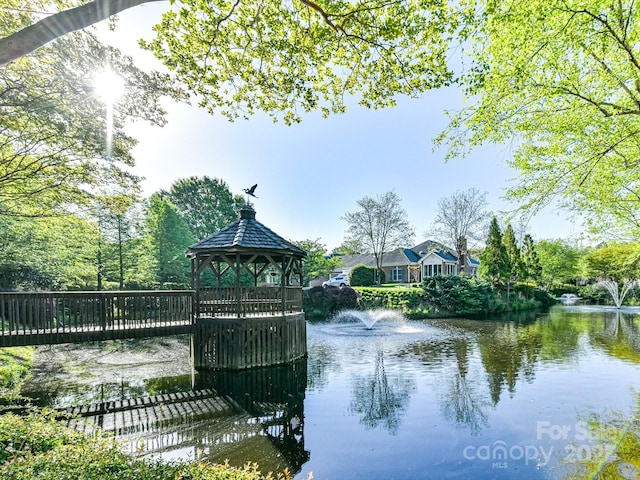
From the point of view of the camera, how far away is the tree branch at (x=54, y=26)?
3.11 meters

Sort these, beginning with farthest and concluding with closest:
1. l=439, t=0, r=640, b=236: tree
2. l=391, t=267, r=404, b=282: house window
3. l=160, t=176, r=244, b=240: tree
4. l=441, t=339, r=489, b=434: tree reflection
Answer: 1. l=391, t=267, r=404, b=282: house window
2. l=160, t=176, r=244, b=240: tree
3. l=441, t=339, r=489, b=434: tree reflection
4. l=439, t=0, r=640, b=236: tree

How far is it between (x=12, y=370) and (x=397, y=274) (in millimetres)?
37734

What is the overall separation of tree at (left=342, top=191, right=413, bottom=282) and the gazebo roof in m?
27.5

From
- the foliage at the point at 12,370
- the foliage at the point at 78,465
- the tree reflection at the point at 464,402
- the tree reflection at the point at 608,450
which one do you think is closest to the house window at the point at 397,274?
the tree reflection at the point at 464,402

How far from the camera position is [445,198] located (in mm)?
37000

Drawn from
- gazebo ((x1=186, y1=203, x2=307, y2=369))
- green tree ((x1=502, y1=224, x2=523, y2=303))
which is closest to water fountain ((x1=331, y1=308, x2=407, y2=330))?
gazebo ((x1=186, y1=203, x2=307, y2=369))

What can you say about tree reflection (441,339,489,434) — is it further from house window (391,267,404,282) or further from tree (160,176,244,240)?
house window (391,267,404,282)

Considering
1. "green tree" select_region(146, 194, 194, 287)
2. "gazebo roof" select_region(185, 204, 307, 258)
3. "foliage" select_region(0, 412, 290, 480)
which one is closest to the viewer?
"foliage" select_region(0, 412, 290, 480)

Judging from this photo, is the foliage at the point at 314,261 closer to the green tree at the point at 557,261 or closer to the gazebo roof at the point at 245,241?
the gazebo roof at the point at 245,241

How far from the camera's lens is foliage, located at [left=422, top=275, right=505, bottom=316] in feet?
81.3

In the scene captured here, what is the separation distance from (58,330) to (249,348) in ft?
16.1

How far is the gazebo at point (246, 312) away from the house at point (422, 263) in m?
28.3

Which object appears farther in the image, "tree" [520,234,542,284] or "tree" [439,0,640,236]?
"tree" [520,234,542,284]

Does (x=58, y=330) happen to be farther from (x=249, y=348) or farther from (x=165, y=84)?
(x=165, y=84)
